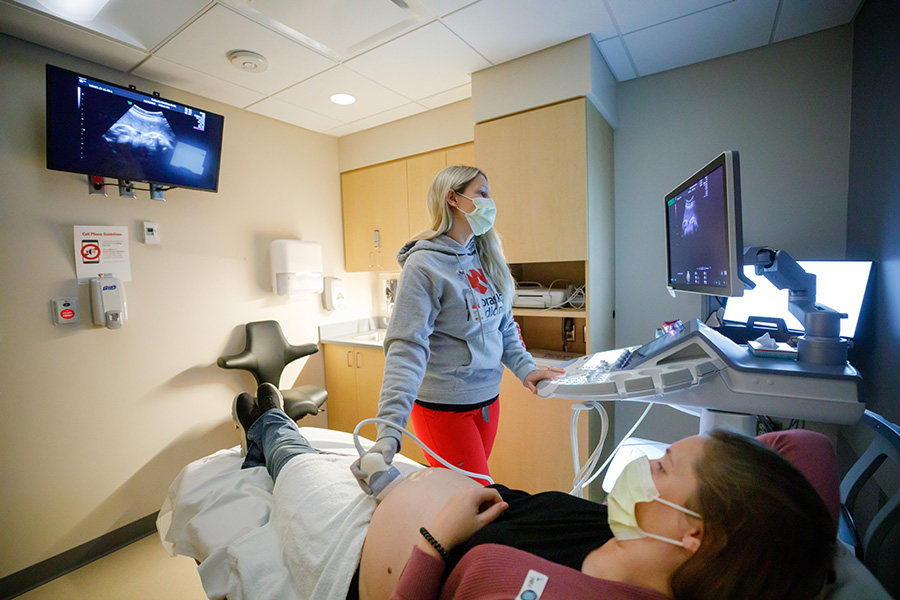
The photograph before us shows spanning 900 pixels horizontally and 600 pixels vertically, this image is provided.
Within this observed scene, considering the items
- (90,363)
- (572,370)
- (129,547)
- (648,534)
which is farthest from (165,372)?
(648,534)

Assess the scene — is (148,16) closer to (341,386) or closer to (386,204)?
(386,204)

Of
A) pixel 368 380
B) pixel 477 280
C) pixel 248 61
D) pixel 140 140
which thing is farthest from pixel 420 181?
pixel 477 280

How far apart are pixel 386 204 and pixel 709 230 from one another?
2391 millimetres

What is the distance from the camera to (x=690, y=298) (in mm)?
2229

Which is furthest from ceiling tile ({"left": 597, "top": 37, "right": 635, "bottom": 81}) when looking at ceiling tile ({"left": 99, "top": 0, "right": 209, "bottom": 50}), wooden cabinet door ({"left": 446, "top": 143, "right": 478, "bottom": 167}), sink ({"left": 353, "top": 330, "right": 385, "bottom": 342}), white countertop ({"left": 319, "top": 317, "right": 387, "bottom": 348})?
sink ({"left": 353, "top": 330, "right": 385, "bottom": 342})

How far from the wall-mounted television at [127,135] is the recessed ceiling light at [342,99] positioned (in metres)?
0.68

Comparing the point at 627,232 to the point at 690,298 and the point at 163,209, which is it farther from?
the point at 163,209

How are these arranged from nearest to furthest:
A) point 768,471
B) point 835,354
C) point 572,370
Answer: point 768,471, point 835,354, point 572,370

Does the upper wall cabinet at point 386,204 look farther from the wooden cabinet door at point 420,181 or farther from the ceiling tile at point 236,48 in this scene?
the ceiling tile at point 236,48

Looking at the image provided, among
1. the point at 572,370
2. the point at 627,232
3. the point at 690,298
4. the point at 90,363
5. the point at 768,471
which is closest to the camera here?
the point at 768,471

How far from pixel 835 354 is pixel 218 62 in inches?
107

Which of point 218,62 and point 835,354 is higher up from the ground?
point 218,62

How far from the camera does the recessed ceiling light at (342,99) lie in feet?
8.36

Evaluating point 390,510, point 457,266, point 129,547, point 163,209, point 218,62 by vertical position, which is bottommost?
point 129,547
